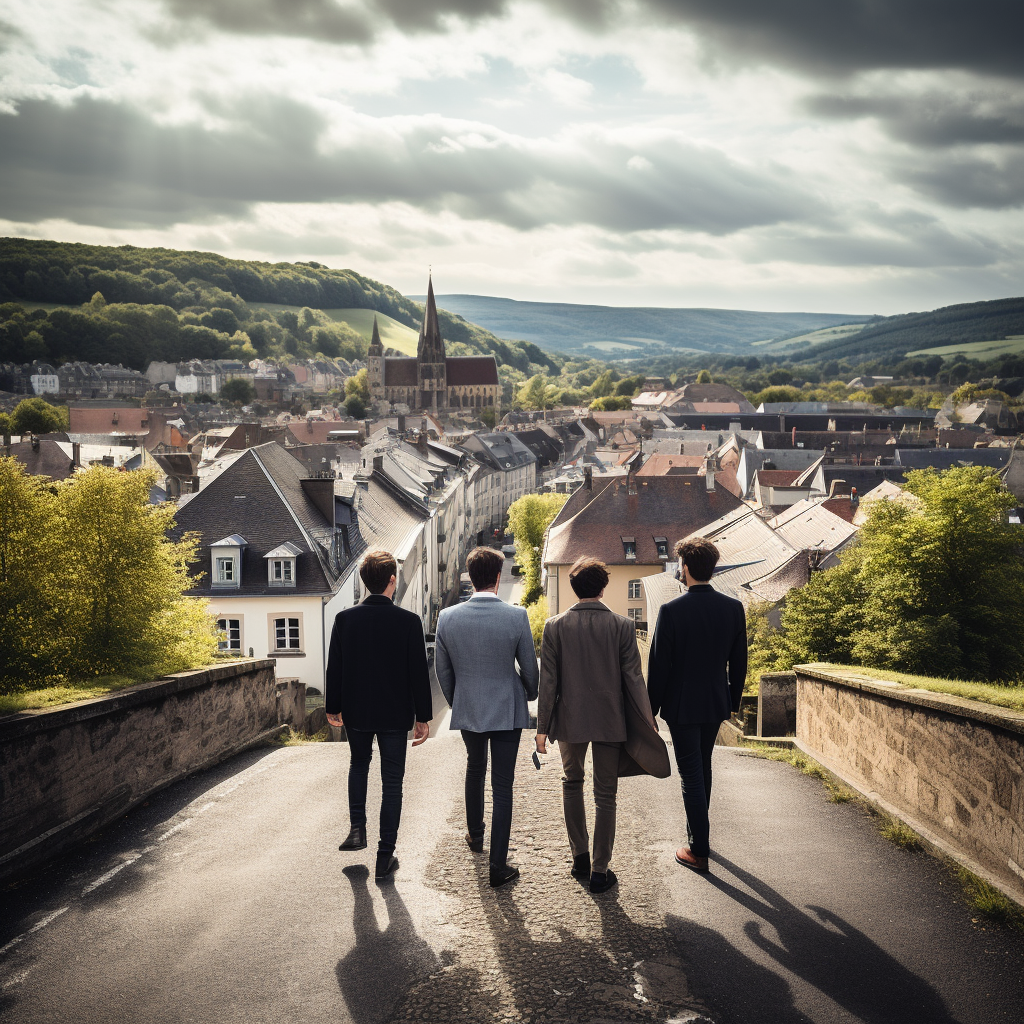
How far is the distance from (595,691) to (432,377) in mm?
180045

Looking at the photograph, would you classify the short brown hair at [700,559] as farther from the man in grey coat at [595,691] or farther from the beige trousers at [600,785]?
the beige trousers at [600,785]

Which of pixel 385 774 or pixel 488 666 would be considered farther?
pixel 385 774

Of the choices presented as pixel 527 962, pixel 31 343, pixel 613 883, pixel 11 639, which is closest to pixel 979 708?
pixel 613 883

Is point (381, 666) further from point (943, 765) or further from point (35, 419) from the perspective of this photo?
point (35, 419)

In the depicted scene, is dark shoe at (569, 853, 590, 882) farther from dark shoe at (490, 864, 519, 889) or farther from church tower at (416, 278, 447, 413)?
church tower at (416, 278, 447, 413)

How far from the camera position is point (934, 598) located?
18.4 m

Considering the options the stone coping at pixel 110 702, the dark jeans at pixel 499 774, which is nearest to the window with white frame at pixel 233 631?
the stone coping at pixel 110 702

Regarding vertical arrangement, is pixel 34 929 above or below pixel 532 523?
above

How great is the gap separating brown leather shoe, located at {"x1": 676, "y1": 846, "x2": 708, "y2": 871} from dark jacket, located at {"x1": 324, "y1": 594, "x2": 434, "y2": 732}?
222 centimetres

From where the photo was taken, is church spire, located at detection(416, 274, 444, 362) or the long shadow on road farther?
church spire, located at detection(416, 274, 444, 362)

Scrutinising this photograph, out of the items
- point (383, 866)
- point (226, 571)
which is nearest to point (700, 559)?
point (383, 866)

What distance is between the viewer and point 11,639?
34.2 ft

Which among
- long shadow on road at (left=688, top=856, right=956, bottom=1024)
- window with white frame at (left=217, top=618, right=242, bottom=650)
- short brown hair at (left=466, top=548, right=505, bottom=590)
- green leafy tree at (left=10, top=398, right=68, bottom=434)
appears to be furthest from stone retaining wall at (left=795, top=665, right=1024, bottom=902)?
green leafy tree at (left=10, top=398, right=68, bottom=434)

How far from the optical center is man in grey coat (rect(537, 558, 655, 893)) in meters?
6.57
